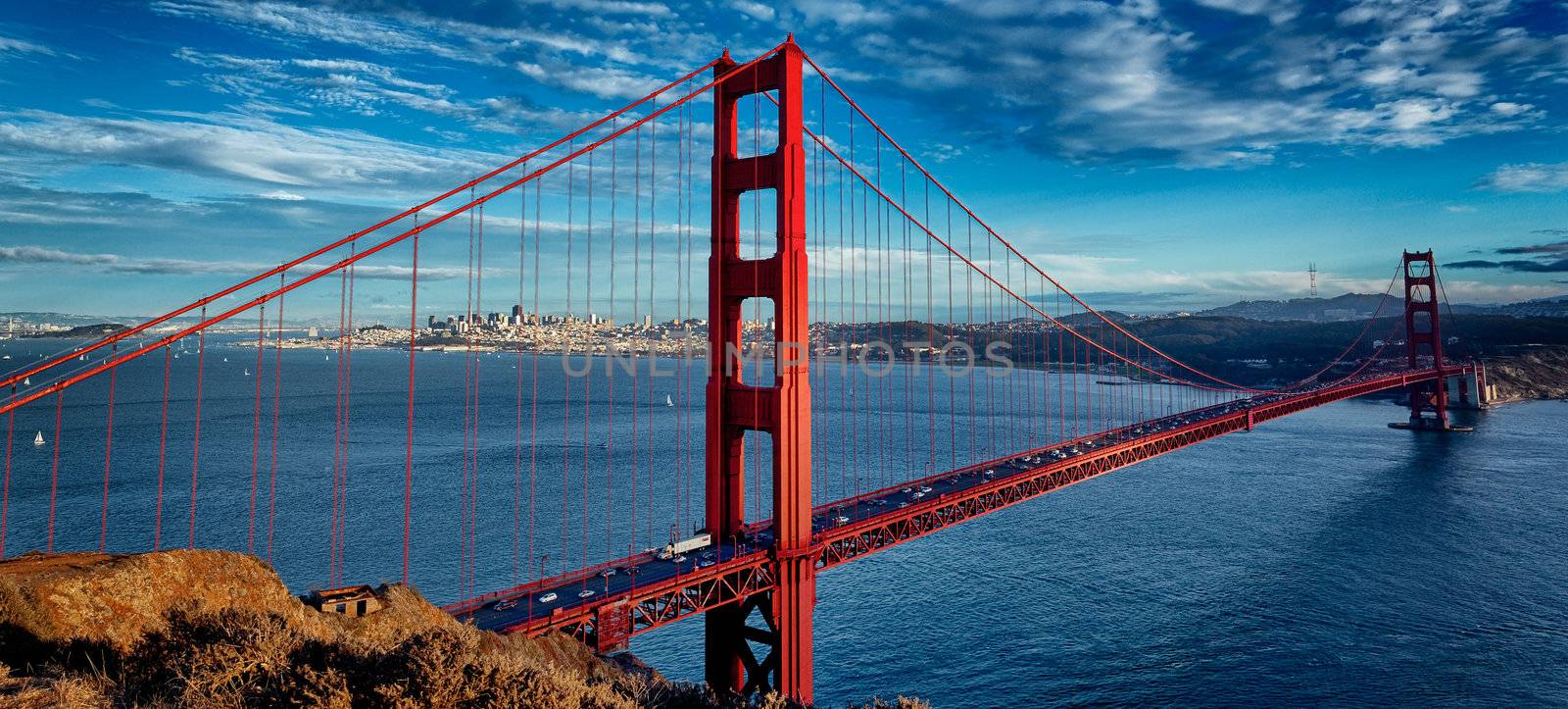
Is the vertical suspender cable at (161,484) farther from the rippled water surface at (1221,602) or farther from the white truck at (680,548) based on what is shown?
the rippled water surface at (1221,602)

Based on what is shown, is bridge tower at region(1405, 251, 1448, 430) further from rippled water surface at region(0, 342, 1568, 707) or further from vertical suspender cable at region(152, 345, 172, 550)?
vertical suspender cable at region(152, 345, 172, 550)

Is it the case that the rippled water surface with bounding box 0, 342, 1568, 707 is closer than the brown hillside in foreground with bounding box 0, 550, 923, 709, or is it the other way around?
the brown hillside in foreground with bounding box 0, 550, 923, 709

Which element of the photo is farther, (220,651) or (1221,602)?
(1221,602)

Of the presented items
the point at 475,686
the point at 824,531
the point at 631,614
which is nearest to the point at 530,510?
the point at 824,531

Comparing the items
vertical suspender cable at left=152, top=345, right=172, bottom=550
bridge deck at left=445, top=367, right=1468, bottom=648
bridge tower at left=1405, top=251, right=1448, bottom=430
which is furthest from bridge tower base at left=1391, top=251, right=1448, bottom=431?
vertical suspender cable at left=152, top=345, right=172, bottom=550

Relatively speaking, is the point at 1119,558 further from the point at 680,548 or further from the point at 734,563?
the point at 734,563

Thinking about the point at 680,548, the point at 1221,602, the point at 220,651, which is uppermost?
the point at 220,651

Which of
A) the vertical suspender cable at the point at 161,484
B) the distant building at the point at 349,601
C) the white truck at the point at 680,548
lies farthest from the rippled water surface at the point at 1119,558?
the distant building at the point at 349,601

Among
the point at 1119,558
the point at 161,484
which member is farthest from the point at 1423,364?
the point at 161,484
